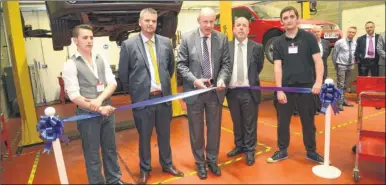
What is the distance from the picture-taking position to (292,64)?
9.32 feet

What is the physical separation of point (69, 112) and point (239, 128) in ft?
17.6

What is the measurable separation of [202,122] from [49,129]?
4.56 feet

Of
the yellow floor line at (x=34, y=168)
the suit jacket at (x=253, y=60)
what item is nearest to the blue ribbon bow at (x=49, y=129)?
the yellow floor line at (x=34, y=168)

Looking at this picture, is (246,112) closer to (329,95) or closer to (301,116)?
(301,116)

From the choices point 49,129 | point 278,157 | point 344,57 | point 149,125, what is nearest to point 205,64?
point 149,125

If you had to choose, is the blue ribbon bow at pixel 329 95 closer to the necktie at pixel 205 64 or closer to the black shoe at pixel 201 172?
the necktie at pixel 205 64

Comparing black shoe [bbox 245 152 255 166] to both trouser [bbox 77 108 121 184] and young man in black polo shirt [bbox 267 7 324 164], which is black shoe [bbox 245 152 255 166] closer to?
young man in black polo shirt [bbox 267 7 324 164]

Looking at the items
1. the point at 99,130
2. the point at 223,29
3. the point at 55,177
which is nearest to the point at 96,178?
the point at 99,130

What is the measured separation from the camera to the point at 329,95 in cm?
262

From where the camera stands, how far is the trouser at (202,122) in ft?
8.85

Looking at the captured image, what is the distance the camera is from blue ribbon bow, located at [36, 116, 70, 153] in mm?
1969

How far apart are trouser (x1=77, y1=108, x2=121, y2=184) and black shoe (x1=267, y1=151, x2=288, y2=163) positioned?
1.74 m

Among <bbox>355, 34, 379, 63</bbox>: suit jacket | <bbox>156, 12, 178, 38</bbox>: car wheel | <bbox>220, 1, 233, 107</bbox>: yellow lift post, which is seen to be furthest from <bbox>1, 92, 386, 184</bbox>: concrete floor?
<bbox>220, 1, 233, 107</bbox>: yellow lift post

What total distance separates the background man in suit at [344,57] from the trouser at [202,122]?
3.89m
